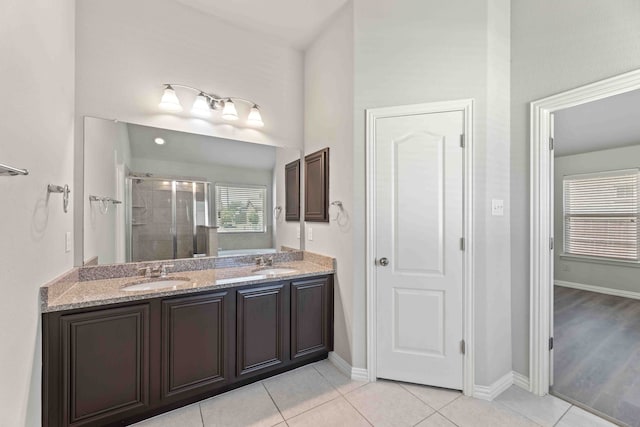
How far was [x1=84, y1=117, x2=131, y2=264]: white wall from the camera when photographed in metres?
1.95

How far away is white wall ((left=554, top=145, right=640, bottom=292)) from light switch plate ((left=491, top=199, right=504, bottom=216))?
3798 mm

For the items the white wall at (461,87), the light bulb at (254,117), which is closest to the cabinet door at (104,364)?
the white wall at (461,87)

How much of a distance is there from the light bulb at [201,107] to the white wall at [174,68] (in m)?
0.06

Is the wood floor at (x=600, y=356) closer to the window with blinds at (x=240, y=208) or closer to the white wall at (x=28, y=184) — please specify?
the window with blinds at (x=240, y=208)

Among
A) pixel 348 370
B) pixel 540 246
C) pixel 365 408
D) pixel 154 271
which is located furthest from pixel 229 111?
pixel 540 246

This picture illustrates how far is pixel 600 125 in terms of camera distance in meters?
3.70

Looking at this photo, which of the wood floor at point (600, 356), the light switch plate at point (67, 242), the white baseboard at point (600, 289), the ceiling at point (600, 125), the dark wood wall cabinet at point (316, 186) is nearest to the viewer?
the light switch plate at point (67, 242)

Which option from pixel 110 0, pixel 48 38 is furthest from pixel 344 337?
pixel 110 0

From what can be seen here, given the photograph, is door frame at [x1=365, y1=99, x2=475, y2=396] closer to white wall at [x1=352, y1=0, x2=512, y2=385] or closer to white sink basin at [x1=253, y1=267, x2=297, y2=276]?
white wall at [x1=352, y1=0, x2=512, y2=385]

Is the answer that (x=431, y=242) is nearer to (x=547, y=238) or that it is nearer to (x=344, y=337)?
(x=547, y=238)

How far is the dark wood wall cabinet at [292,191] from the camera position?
287cm

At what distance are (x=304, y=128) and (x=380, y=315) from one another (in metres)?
2.03

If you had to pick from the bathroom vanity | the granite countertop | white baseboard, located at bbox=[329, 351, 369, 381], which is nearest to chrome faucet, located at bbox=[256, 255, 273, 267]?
the granite countertop

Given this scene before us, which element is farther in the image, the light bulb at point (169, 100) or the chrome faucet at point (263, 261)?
the chrome faucet at point (263, 261)
